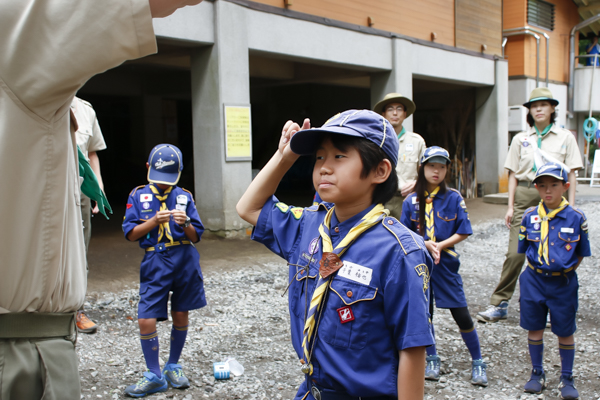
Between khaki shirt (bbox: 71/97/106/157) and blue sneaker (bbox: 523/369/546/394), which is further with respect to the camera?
khaki shirt (bbox: 71/97/106/157)

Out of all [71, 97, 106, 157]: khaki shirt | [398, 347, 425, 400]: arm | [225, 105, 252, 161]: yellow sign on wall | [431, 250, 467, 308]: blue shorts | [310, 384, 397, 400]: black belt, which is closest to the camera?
[398, 347, 425, 400]: arm

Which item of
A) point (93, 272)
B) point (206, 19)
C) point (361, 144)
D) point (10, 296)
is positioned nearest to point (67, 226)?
point (10, 296)

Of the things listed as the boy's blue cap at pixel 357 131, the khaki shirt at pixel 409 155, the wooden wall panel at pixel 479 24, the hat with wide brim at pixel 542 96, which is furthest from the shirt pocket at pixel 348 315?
the wooden wall panel at pixel 479 24

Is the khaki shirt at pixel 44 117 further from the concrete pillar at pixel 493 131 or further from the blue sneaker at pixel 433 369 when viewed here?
the concrete pillar at pixel 493 131

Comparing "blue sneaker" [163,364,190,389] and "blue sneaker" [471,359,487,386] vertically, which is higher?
"blue sneaker" [163,364,190,389]

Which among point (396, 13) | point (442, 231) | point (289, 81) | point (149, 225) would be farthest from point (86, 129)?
point (289, 81)

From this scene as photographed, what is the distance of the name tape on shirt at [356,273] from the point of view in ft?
6.19

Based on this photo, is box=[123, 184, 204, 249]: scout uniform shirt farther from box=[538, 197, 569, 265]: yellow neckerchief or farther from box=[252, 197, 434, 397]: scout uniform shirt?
box=[538, 197, 569, 265]: yellow neckerchief

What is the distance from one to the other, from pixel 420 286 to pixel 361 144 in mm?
531

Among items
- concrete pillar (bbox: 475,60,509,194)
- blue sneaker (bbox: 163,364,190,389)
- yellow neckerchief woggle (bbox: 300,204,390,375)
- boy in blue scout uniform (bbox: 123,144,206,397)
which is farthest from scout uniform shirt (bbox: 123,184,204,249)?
concrete pillar (bbox: 475,60,509,194)

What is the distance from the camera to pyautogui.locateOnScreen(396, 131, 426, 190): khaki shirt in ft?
19.4

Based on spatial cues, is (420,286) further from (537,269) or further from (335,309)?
(537,269)

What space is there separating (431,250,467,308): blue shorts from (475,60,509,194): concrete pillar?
1169cm

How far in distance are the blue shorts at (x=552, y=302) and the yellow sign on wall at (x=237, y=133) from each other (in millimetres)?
5493
